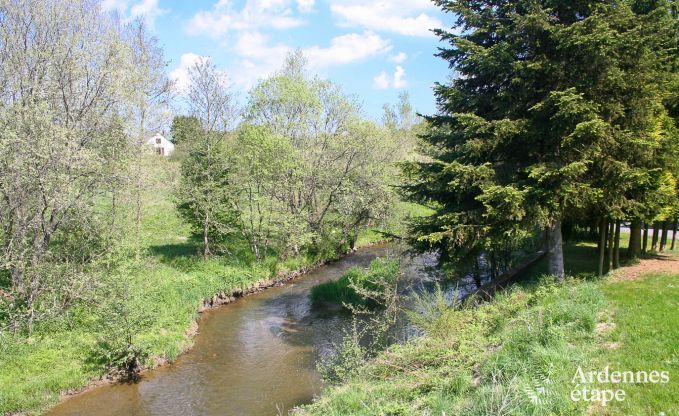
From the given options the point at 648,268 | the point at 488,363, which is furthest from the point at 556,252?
the point at 488,363

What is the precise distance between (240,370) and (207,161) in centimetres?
1245

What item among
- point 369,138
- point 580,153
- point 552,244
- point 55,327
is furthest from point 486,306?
point 369,138

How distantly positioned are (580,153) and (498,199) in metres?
2.70

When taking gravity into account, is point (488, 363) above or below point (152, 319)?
above

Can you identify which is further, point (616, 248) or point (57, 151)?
point (616, 248)

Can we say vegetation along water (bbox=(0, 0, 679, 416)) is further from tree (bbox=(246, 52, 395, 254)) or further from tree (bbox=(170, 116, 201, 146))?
tree (bbox=(246, 52, 395, 254))

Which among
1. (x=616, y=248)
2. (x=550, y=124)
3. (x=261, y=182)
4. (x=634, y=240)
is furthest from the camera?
(x=261, y=182)

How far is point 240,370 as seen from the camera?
1484cm

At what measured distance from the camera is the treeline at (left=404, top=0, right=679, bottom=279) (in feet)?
40.9

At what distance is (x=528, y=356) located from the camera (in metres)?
8.89

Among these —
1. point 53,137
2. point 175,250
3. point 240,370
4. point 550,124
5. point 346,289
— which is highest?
point 550,124

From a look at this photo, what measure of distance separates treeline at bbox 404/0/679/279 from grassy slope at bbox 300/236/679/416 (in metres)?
2.33

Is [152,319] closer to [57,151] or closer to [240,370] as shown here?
[240,370]

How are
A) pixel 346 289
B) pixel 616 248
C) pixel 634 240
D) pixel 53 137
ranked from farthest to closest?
1. pixel 346 289
2. pixel 634 240
3. pixel 616 248
4. pixel 53 137
